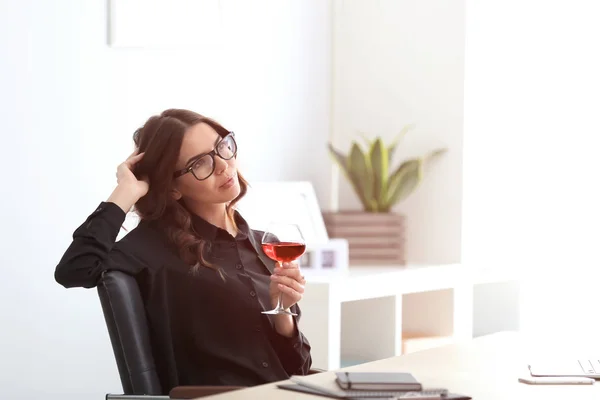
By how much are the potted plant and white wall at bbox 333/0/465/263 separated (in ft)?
0.45

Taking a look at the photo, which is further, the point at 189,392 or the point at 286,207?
the point at 286,207

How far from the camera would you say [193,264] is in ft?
8.15

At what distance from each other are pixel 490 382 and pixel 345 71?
9.62 ft

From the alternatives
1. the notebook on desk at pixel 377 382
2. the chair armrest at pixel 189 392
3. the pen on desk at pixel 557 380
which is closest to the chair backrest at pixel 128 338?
the chair armrest at pixel 189 392

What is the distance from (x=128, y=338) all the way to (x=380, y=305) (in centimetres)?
194

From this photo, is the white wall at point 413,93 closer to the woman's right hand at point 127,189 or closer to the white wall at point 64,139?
the white wall at point 64,139

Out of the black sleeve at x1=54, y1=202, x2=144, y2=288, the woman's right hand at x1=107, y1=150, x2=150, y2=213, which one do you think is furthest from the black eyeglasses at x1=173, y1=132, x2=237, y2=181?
the black sleeve at x1=54, y1=202, x2=144, y2=288

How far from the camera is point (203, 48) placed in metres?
3.90

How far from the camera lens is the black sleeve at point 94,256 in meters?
2.34

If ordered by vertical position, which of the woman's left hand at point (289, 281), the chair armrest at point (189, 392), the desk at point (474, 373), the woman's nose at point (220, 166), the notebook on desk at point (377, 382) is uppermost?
the woman's nose at point (220, 166)

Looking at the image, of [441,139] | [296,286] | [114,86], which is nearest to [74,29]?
[114,86]

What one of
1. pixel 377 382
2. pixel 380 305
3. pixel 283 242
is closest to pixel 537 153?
pixel 380 305

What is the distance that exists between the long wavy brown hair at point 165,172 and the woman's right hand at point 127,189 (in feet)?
0.13

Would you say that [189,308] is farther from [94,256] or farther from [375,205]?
[375,205]
